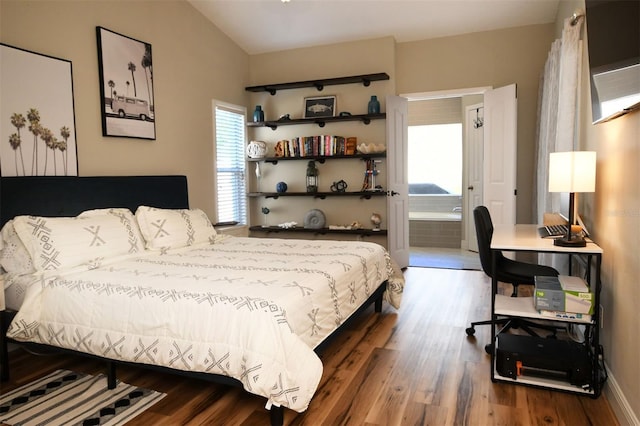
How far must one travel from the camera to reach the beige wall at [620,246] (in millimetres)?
2045

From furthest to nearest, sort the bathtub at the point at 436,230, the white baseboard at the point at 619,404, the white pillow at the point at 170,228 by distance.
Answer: the bathtub at the point at 436,230 → the white pillow at the point at 170,228 → the white baseboard at the point at 619,404

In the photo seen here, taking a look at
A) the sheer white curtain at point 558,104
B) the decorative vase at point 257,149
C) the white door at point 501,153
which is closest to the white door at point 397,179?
the white door at point 501,153

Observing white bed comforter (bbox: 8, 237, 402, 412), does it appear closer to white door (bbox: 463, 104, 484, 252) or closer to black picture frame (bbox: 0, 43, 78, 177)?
black picture frame (bbox: 0, 43, 78, 177)

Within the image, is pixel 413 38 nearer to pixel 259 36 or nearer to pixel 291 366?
pixel 259 36

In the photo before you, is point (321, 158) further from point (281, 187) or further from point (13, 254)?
point (13, 254)

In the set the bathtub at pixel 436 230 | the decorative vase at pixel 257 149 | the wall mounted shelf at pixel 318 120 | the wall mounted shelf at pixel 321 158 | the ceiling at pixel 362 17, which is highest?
the ceiling at pixel 362 17

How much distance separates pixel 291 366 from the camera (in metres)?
2.09

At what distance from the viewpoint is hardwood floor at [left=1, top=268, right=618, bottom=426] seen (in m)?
2.25

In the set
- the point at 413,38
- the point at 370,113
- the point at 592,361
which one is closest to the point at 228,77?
the point at 370,113

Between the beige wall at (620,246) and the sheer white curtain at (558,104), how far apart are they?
1.95ft

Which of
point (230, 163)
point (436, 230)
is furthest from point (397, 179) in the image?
point (436, 230)

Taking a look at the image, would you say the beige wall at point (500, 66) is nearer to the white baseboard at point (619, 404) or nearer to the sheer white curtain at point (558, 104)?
the sheer white curtain at point (558, 104)

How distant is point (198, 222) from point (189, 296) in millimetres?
1811

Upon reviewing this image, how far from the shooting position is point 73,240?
2.97 metres
